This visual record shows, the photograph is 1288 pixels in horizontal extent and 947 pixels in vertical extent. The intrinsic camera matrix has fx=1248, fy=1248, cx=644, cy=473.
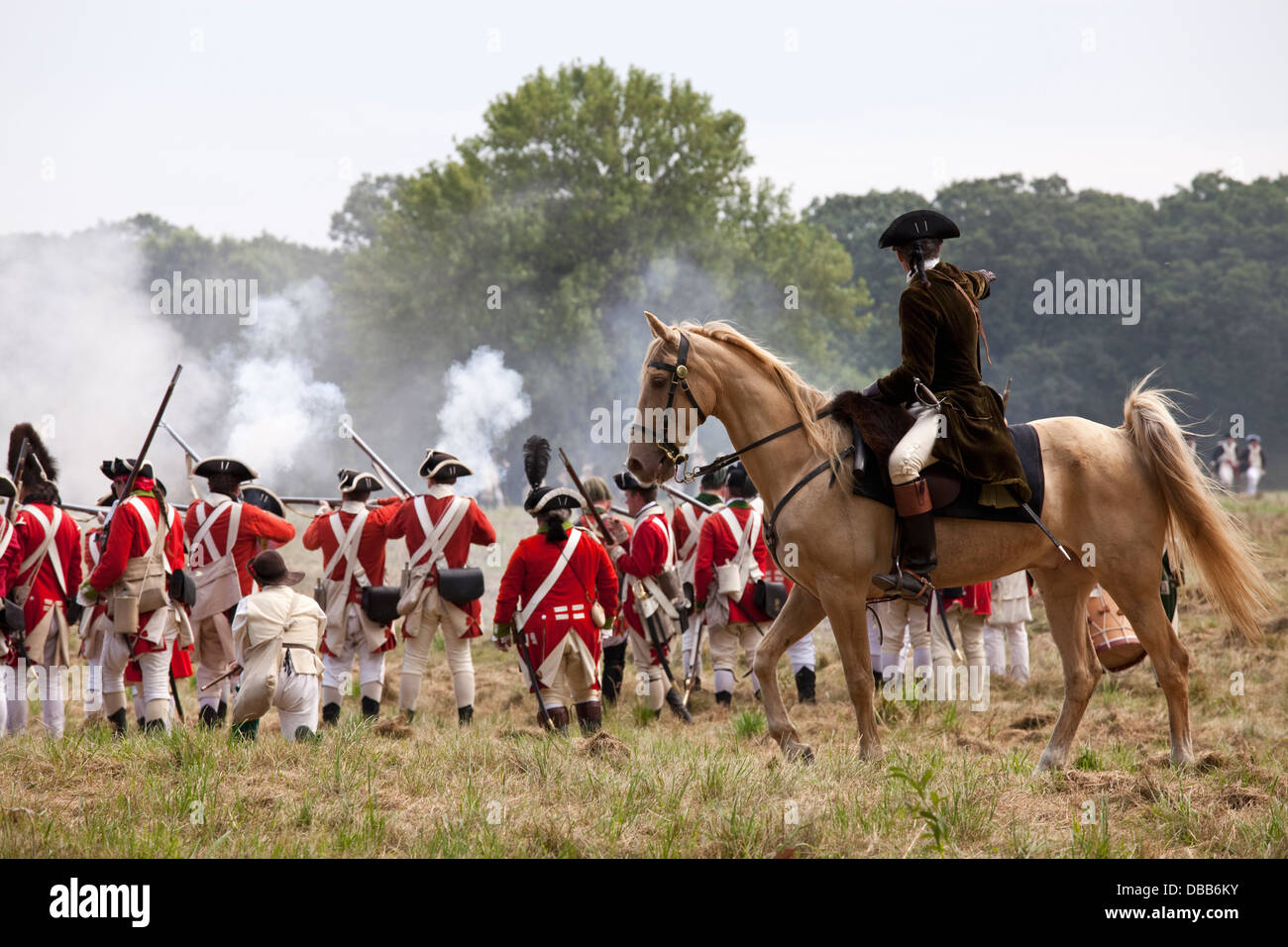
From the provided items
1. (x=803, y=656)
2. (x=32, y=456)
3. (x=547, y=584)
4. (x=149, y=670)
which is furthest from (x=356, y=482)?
(x=803, y=656)

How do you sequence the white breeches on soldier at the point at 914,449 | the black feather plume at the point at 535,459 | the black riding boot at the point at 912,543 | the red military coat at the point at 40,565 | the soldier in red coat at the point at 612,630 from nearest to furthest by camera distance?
1. the white breeches on soldier at the point at 914,449
2. the black riding boot at the point at 912,543
3. the red military coat at the point at 40,565
4. the black feather plume at the point at 535,459
5. the soldier in red coat at the point at 612,630

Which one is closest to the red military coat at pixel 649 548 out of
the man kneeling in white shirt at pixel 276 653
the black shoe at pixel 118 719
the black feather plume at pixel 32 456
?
the man kneeling in white shirt at pixel 276 653

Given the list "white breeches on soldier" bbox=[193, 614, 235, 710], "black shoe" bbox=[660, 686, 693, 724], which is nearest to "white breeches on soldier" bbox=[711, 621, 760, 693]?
"black shoe" bbox=[660, 686, 693, 724]

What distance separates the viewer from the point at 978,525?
293 inches

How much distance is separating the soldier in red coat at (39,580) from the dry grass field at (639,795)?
53.4 inches

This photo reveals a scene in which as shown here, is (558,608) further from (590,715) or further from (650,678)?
(650,678)

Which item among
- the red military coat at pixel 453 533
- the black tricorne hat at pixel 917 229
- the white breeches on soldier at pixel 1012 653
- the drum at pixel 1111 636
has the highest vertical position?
the black tricorne hat at pixel 917 229

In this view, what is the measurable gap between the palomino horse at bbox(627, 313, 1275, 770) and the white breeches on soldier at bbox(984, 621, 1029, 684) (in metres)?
4.10

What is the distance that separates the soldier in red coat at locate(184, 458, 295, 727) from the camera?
10.3m

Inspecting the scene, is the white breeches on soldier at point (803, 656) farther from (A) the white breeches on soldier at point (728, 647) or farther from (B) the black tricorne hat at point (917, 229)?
(B) the black tricorne hat at point (917, 229)

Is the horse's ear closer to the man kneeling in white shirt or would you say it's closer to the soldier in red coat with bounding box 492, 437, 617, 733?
the soldier in red coat with bounding box 492, 437, 617, 733

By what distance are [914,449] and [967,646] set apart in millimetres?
5348

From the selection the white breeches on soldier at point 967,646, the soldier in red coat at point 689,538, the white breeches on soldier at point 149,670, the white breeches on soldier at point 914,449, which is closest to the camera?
the white breeches on soldier at point 914,449

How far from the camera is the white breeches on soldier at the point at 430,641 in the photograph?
1063cm
